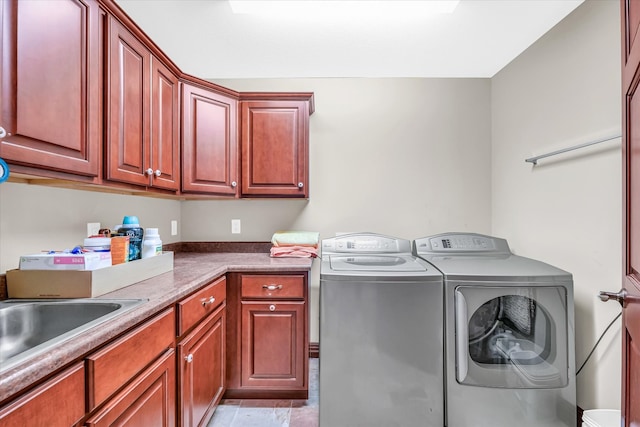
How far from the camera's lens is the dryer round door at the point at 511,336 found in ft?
5.14

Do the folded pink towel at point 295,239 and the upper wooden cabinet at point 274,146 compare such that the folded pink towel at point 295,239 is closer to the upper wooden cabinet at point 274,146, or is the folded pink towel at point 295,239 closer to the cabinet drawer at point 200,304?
the upper wooden cabinet at point 274,146

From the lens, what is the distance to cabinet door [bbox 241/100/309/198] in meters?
2.26

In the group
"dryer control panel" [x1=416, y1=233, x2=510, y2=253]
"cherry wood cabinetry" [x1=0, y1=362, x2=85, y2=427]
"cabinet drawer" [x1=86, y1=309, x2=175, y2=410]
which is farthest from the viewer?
"dryer control panel" [x1=416, y1=233, x2=510, y2=253]

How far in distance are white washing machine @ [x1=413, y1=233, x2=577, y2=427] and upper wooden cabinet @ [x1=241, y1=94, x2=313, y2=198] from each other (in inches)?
50.4

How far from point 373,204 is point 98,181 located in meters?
1.93

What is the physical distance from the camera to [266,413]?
184 centimetres

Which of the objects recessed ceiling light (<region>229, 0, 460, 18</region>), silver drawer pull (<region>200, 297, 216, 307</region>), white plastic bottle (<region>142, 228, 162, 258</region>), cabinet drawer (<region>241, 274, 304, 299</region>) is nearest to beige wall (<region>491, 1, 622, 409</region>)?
recessed ceiling light (<region>229, 0, 460, 18</region>)

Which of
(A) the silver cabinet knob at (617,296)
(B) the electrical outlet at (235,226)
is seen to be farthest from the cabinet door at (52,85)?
(A) the silver cabinet knob at (617,296)

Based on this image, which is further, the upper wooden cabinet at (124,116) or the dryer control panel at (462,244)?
the dryer control panel at (462,244)

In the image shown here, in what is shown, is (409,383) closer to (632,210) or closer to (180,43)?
(632,210)

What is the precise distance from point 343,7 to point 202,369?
6.86 ft

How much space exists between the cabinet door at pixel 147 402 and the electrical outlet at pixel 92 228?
2.66 ft

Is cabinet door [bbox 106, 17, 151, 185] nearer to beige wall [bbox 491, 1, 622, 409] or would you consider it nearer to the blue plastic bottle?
the blue plastic bottle

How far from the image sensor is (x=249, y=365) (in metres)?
1.88
